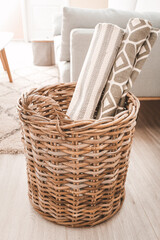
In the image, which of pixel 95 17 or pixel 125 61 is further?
pixel 95 17

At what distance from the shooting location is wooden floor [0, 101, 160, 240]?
0.67m

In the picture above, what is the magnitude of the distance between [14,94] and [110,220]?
4.63ft

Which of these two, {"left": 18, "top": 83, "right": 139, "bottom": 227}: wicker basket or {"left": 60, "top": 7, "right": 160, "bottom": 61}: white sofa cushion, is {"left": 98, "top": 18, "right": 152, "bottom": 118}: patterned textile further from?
{"left": 60, "top": 7, "right": 160, "bottom": 61}: white sofa cushion

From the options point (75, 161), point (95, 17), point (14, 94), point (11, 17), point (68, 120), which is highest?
point (95, 17)

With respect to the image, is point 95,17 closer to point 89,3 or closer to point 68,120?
point 68,120

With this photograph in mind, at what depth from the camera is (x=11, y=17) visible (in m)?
4.55

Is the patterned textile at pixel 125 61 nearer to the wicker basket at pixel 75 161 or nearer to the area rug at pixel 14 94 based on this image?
the wicker basket at pixel 75 161

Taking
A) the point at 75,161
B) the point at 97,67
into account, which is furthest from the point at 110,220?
the point at 97,67

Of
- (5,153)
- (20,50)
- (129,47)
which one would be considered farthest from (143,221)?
(20,50)

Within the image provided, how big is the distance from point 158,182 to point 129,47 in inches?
23.0

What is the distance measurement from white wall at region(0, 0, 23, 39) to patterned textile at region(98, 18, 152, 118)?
15.1 feet

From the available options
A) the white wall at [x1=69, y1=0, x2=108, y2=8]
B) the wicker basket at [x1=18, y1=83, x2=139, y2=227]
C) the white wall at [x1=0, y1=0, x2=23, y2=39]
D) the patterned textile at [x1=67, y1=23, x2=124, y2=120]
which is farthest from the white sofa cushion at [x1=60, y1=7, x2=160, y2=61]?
the white wall at [x1=0, y1=0, x2=23, y2=39]

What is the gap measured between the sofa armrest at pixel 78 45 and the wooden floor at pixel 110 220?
0.55m

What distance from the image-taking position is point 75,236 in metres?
0.67
